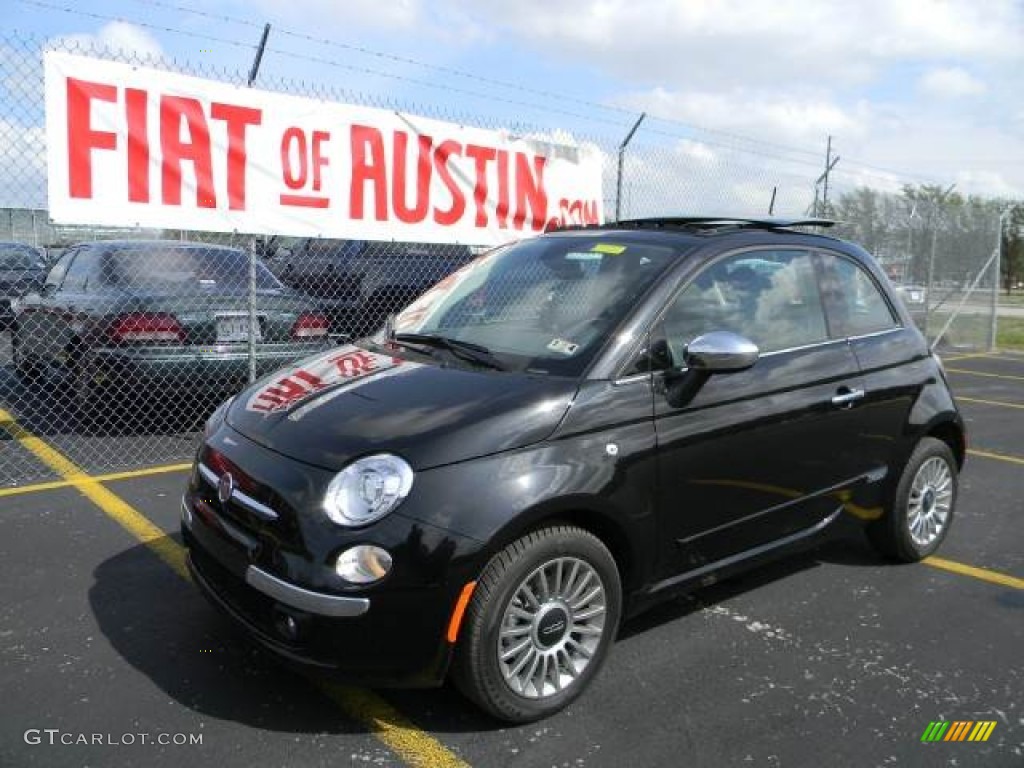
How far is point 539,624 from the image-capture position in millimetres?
2779

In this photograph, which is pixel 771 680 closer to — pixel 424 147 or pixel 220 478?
pixel 220 478

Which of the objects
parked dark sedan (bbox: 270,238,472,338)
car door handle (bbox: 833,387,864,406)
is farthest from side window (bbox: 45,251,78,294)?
car door handle (bbox: 833,387,864,406)

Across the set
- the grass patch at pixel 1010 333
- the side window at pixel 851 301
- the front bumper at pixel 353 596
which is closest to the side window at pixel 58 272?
the front bumper at pixel 353 596

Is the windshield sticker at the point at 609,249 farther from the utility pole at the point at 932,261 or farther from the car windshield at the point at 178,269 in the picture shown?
the utility pole at the point at 932,261

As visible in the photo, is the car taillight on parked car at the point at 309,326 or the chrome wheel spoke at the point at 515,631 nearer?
the chrome wheel spoke at the point at 515,631

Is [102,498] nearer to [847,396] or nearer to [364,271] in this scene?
[847,396]

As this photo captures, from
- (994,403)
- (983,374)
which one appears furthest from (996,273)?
(994,403)

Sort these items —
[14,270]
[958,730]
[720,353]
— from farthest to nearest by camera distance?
1. [14,270]
2. [720,353]
3. [958,730]

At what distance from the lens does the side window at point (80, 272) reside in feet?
21.9

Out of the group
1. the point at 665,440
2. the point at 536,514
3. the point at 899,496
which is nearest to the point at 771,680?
the point at 665,440

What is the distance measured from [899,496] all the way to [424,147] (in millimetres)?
4749

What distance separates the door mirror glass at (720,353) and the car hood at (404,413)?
0.49 m

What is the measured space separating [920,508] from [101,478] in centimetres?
487

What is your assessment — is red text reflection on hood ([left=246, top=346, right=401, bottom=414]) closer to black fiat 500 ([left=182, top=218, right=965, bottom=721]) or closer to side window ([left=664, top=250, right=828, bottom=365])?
black fiat 500 ([left=182, top=218, right=965, bottom=721])
